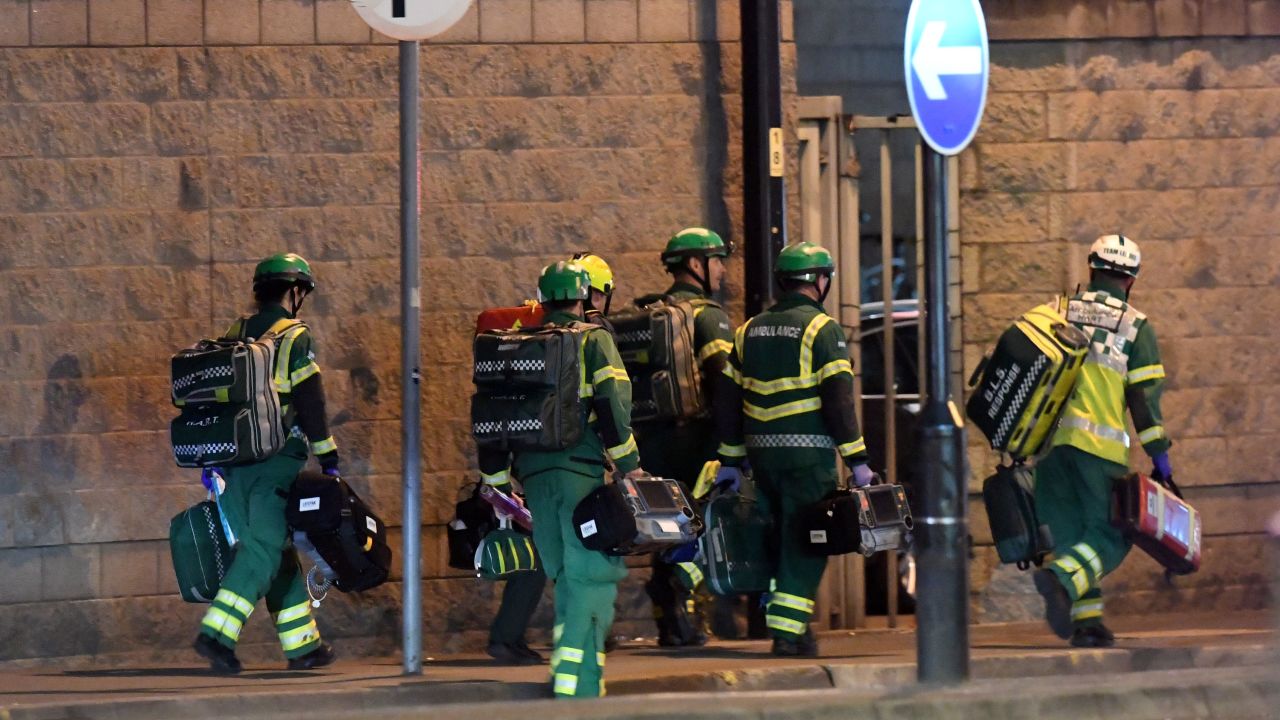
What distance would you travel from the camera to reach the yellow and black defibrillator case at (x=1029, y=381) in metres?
10.2

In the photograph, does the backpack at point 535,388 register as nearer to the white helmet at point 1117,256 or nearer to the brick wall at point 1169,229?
the white helmet at point 1117,256

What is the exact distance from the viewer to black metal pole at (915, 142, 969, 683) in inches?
320

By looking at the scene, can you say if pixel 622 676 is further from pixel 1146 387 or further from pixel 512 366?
pixel 1146 387

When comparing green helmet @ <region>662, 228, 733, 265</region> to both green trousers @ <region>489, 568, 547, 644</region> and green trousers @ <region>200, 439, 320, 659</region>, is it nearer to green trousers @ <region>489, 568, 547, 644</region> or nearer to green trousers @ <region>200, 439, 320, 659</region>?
green trousers @ <region>489, 568, 547, 644</region>

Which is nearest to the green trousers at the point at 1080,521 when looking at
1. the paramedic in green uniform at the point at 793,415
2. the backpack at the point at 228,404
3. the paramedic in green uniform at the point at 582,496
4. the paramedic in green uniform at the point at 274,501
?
the paramedic in green uniform at the point at 793,415

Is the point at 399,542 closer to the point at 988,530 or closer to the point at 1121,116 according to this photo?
the point at 988,530

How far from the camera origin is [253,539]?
31.8ft

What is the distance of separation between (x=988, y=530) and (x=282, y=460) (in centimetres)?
452

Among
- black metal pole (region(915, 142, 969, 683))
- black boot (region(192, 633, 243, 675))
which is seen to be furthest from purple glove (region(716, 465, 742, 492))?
black boot (region(192, 633, 243, 675))

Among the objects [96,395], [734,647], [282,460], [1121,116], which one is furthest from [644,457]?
[1121,116]

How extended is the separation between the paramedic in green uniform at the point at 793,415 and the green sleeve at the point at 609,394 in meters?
1.47

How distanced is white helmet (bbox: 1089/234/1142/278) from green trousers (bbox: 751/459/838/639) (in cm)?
185

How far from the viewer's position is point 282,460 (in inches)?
387

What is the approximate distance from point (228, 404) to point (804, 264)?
3024mm
